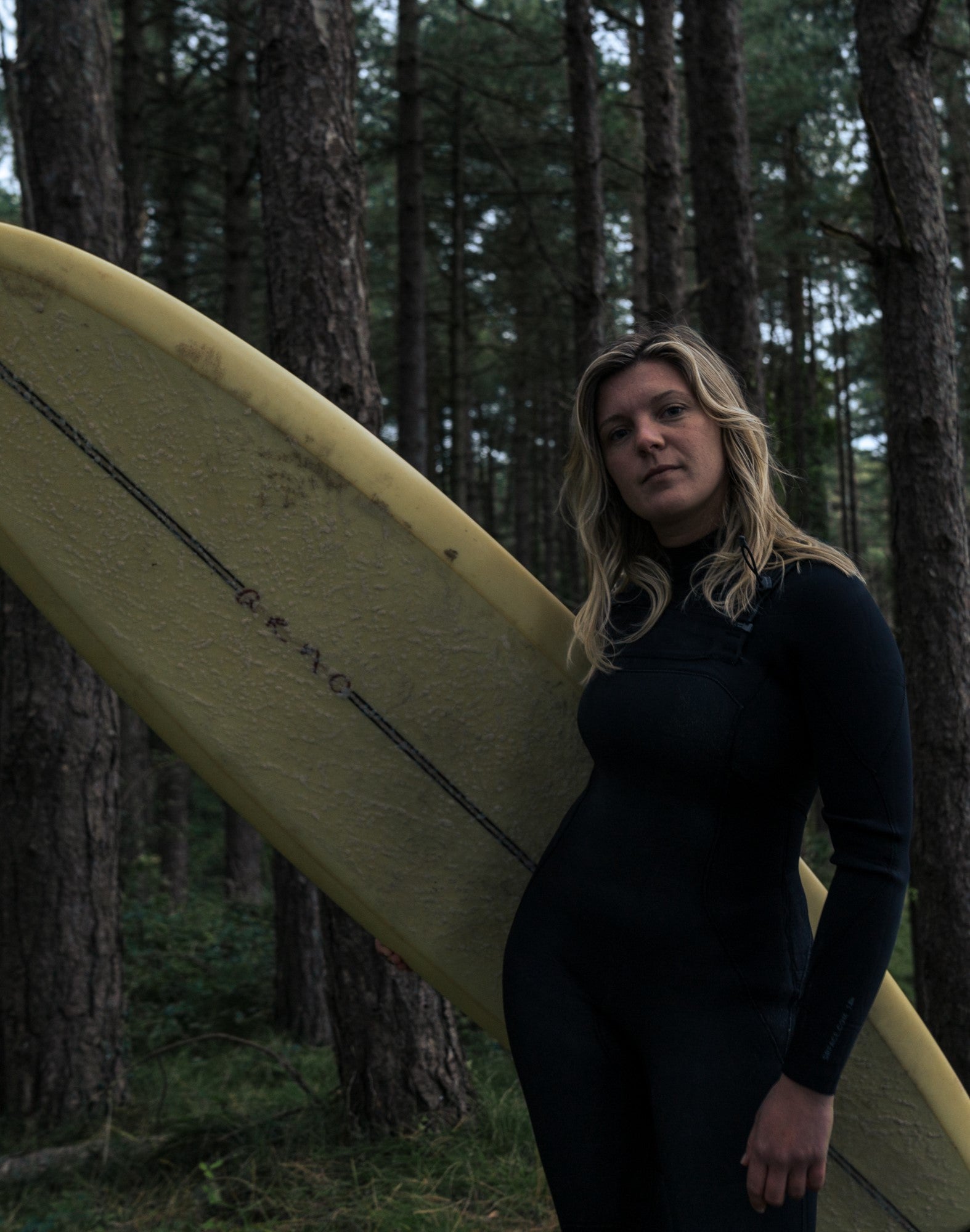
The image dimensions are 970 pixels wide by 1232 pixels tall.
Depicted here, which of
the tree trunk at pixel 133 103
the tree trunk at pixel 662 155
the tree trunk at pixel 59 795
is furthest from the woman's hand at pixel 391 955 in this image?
the tree trunk at pixel 133 103

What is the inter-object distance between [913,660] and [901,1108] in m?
1.56

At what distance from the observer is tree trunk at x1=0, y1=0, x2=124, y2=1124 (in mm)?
3623

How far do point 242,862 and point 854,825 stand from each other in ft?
25.6

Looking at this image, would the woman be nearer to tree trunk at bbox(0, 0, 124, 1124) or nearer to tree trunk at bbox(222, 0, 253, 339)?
tree trunk at bbox(0, 0, 124, 1124)

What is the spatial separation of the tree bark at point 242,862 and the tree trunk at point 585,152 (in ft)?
15.8

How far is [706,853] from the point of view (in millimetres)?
1350

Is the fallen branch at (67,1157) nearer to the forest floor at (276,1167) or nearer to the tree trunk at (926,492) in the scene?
the forest floor at (276,1167)

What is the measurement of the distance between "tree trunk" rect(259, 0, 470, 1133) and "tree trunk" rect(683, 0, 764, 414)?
211 cm

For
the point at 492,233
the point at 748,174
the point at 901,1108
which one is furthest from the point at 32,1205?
the point at 492,233

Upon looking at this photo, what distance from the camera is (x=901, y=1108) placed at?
1.81 meters

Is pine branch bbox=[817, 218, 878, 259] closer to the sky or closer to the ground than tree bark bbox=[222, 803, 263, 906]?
closer to the sky

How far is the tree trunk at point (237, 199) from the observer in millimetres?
7875

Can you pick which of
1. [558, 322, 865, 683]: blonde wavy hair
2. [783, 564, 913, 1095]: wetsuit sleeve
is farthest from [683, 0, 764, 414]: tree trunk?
[783, 564, 913, 1095]: wetsuit sleeve

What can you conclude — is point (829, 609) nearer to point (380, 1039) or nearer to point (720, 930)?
point (720, 930)
